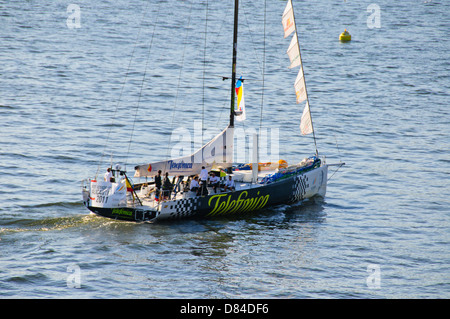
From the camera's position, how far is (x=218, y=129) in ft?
175

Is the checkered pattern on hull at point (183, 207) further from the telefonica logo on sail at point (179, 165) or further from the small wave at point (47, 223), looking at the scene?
the small wave at point (47, 223)

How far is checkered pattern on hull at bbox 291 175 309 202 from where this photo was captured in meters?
36.8

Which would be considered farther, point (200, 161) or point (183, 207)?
point (200, 161)

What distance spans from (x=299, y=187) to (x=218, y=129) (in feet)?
56.6

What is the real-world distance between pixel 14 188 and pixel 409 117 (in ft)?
120

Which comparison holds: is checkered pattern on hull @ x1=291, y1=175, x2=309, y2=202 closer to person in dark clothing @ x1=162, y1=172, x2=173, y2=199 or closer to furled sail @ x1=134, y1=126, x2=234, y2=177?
furled sail @ x1=134, y1=126, x2=234, y2=177

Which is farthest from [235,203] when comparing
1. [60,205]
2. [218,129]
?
[218,129]

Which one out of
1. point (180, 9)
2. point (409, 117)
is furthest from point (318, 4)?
point (409, 117)

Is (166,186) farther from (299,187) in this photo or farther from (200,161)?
(299,187)

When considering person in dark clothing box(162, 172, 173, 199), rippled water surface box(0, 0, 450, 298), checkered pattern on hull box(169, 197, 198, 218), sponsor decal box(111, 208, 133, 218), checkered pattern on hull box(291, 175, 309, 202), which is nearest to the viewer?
rippled water surface box(0, 0, 450, 298)

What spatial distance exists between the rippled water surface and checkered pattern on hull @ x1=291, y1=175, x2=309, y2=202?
2.44ft

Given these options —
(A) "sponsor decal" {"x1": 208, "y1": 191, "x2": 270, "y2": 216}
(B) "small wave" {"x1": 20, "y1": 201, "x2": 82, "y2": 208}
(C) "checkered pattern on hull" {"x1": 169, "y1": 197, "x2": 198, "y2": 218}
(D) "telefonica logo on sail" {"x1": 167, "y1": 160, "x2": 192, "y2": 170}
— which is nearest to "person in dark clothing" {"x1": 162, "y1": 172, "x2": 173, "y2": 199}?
(C) "checkered pattern on hull" {"x1": 169, "y1": 197, "x2": 198, "y2": 218}

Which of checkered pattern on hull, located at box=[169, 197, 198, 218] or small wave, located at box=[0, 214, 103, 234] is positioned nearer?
small wave, located at box=[0, 214, 103, 234]

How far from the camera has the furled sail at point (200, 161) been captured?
32.9m
